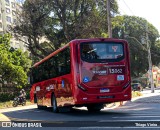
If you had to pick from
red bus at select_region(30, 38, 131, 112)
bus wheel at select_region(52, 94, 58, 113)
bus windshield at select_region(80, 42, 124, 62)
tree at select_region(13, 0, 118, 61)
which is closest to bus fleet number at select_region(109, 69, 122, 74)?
red bus at select_region(30, 38, 131, 112)

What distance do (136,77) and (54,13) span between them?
4587 cm

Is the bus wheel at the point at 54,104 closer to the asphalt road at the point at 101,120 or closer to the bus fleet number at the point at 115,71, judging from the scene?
the asphalt road at the point at 101,120

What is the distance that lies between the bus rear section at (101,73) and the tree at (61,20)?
25.3 m

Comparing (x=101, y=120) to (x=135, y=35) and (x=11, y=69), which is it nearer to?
(x=11, y=69)

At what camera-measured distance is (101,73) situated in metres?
16.2

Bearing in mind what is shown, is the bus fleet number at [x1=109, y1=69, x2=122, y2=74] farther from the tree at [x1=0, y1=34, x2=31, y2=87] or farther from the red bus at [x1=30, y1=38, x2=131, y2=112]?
the tree at [x1=0, y1=34, x2=31, y2=87]

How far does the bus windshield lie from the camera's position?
16203 millimetres

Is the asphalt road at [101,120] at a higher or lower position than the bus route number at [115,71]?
lower

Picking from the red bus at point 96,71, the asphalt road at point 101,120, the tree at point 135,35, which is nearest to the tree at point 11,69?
the asphalt road at point 101,120

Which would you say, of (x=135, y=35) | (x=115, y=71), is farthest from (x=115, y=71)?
(x=135, y=35)

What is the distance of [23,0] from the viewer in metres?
45.7

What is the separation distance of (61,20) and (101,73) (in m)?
29.3

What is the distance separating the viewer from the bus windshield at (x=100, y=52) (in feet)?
53.2

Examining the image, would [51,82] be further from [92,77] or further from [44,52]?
[44,52]
